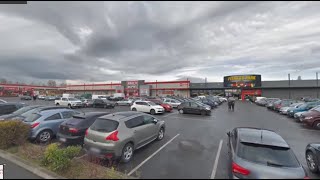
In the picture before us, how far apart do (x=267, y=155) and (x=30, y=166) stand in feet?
21.3

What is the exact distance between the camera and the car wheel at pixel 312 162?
541cm

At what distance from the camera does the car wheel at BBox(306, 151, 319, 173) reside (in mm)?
5412

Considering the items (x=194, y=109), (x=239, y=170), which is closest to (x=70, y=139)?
(x=239, y=170)

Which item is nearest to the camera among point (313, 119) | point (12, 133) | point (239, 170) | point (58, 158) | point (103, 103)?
point (239, 170)

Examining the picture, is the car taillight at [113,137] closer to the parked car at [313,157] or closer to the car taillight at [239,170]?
the car taillight at [239,170]

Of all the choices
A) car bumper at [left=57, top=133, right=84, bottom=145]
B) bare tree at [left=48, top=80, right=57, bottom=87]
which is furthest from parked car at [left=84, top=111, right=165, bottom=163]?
bare tree at [left=48, top=80, right=57, bottom=87]

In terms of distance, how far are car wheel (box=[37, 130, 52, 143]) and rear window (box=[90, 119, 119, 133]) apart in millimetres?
3790

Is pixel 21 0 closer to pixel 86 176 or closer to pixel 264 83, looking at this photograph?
pixel 86 176

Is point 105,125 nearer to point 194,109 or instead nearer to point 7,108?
point 7,108

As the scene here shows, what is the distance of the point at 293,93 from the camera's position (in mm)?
50281

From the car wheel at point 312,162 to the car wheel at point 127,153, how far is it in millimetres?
6041

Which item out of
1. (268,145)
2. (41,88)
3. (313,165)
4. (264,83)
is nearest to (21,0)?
(268,145)

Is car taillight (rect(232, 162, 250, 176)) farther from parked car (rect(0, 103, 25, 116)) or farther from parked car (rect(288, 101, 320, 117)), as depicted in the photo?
parked car (rect(288, 101, 320, 117))

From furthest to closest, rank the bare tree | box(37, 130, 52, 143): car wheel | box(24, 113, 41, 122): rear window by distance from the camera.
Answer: the bare tree, box(24, 113, 41, 122): rear window, box(37, 130, 52, 143): car wheel
